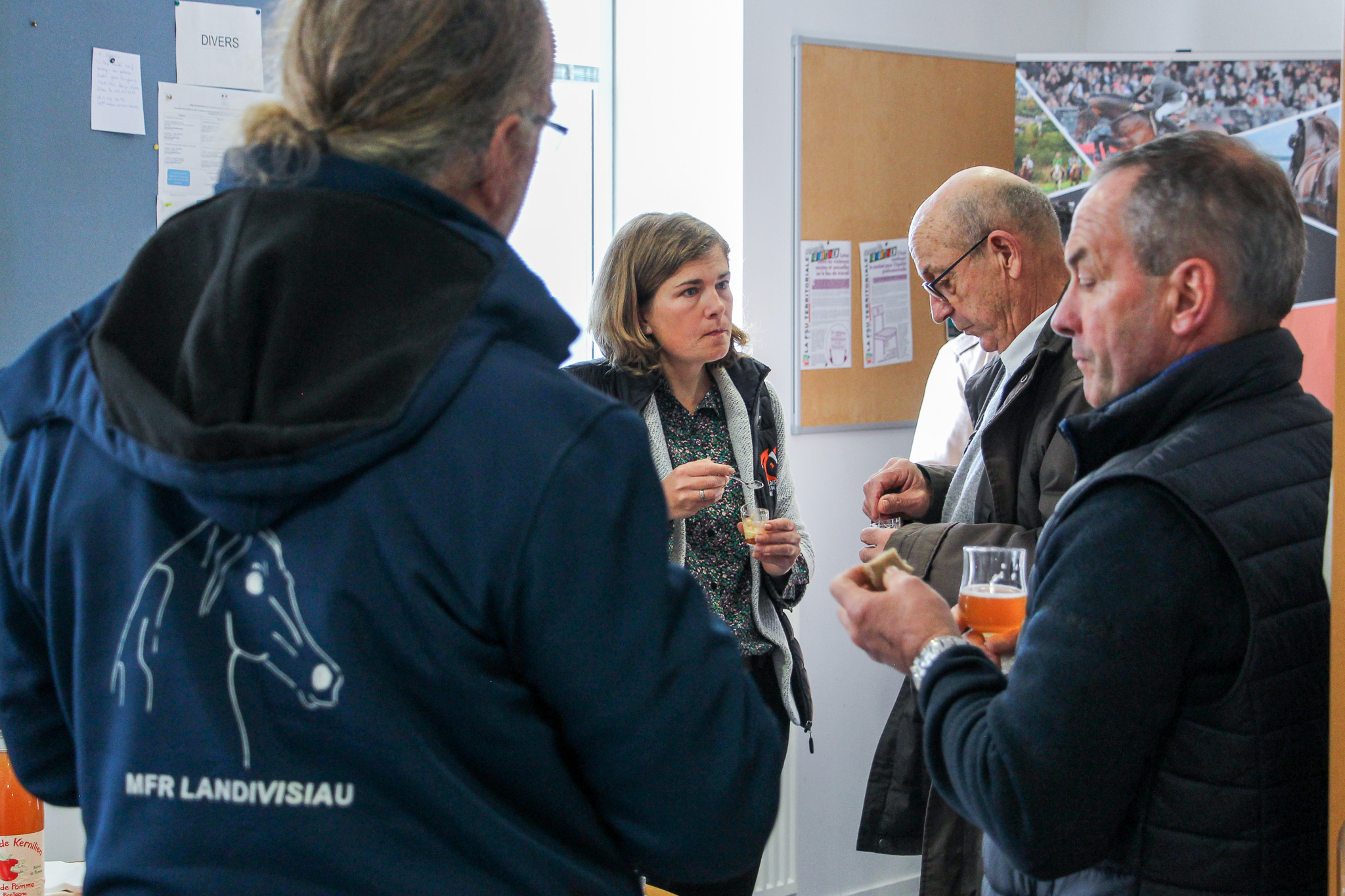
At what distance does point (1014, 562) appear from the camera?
4.59 feet

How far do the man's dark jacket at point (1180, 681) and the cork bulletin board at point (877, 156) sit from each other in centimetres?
218

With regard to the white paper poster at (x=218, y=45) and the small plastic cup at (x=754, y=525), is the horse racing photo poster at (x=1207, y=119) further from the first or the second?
the white paper poster at (x=218, y=45)

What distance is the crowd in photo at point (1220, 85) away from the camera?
2.99m

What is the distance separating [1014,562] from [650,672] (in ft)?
2.59

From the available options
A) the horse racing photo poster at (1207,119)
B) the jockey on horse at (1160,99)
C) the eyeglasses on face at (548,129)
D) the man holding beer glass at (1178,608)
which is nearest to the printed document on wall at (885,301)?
the horse racing photo poster at (1207,119)

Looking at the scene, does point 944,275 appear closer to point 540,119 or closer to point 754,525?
point 754,525

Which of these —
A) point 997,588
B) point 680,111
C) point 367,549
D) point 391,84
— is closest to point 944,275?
point 997,588

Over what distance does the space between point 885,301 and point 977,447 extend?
1.41 meters

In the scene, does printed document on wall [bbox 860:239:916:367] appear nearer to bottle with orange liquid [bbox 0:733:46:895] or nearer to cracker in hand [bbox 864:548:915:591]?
cracker in hand [bbox 864:548:915:591]

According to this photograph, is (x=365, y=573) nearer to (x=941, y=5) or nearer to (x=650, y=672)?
(x=650, y=672)

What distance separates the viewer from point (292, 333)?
73 centimetres

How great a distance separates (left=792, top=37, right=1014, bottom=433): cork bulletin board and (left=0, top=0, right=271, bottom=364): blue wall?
176 centimetres

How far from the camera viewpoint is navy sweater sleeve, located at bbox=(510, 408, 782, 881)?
0.74 metres

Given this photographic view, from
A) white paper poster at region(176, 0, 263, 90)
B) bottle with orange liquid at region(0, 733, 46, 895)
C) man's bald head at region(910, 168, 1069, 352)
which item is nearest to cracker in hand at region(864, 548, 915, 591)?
man's bald head at region(910, 168, 1069, 352)
